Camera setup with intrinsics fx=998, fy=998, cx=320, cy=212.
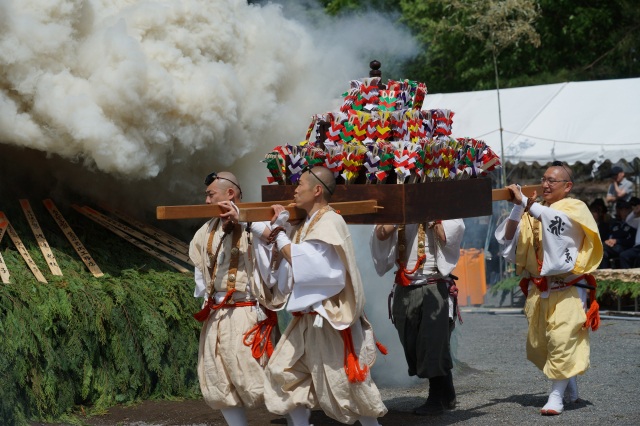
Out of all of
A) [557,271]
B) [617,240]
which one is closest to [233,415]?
[557,271]

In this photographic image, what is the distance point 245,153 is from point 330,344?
2.77 m

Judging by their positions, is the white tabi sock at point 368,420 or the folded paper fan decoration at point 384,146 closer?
the white tabi sock at point 368,420

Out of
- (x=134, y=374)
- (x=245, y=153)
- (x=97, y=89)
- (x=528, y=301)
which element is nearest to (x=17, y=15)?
(x=97, y=89)

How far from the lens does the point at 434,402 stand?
6.61 metres

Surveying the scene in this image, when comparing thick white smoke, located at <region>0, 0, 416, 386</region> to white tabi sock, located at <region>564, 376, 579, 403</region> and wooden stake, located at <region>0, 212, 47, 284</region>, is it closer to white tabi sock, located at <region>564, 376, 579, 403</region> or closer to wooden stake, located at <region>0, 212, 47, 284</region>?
wooden stake, located at <region>0, 212, 47, 284</region>

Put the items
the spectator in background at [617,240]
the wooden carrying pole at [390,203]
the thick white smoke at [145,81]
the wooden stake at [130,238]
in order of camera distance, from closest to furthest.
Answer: the wooden carrying pole at [390,203]
the thick white smoke at [145,81]
the wooden stake at [130,238]
the spectator in background at [617,240]

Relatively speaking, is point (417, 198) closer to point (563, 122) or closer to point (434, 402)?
point (434, 402)

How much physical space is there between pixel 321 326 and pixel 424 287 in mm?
1439

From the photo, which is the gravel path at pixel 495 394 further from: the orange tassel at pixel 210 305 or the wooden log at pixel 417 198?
the wooden log at pixel 417 198

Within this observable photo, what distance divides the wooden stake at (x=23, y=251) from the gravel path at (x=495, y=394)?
1.04 m

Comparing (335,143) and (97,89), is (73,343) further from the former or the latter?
(335,143)

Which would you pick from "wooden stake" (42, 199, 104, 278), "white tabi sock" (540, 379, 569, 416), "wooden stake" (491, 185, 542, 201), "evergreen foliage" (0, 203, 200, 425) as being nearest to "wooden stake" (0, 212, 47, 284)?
"evergreen foliage" (0, 203, 200, 425)

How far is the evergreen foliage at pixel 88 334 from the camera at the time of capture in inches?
243

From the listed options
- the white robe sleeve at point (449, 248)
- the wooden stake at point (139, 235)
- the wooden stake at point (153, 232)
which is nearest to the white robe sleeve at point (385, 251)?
the white robe sleeve at point (449, 248)
